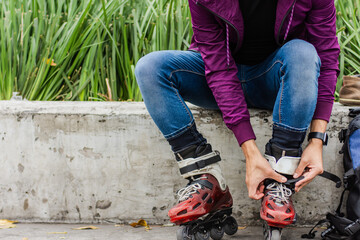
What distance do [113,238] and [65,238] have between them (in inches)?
8.6

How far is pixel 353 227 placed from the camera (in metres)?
1.99

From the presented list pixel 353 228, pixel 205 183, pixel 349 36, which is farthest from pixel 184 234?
pixel 349 36

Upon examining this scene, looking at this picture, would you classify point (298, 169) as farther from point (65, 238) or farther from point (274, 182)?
point (65, 238)

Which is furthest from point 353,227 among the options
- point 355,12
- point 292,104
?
point 355,12

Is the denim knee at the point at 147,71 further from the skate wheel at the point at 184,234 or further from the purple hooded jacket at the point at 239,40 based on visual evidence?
the skate wheel at the point at 184,234

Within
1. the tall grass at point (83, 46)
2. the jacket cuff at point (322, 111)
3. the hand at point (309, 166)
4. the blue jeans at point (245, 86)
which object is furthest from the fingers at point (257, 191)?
the tall grass at point (83, 46)

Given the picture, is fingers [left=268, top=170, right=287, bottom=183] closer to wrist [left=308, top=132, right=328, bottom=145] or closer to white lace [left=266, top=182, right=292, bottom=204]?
white lace [left=266, top=182, right=292, bottom=204]

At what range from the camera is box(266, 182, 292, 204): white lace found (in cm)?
192

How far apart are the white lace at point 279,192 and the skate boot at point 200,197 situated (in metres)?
0.23

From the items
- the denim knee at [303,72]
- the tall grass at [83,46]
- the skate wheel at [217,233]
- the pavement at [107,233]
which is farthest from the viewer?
the tall grass at [83,46]

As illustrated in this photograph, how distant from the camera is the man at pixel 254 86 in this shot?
6.29ft

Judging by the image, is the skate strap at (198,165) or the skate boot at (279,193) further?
the skate strap at (198,165)

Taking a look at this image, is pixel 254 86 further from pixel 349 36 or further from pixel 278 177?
pixel 349 36

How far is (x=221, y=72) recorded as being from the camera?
2.07 metres
